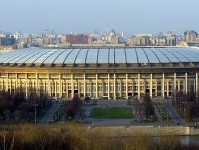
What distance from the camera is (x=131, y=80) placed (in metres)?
59.2

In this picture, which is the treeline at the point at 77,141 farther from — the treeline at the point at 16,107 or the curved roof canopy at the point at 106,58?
the curved roof canopy at the point at 106,58

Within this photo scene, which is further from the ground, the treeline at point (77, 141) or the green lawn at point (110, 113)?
the treeline at point (77, 141)

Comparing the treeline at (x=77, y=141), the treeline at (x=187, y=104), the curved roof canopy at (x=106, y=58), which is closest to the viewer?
the treeline at (x=77, y=141)

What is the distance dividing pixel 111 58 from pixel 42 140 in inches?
1208

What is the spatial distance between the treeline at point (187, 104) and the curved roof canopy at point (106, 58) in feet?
23.6

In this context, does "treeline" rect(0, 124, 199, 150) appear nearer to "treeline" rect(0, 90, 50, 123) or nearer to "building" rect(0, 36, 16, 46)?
"treeline" rect(0, 90, 50, 123)

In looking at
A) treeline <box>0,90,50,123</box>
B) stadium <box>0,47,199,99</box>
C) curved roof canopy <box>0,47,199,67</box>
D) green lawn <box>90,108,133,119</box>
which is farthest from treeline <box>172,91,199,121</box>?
treeline <box>0,90,50,123</box>

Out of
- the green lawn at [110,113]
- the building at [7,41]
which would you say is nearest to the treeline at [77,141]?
the green lawn at [110,113]

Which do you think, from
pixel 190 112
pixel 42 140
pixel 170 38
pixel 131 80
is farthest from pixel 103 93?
pixel 170 38

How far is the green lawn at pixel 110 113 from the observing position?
46.3 metres

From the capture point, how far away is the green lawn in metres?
46.3

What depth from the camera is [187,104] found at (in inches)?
1790

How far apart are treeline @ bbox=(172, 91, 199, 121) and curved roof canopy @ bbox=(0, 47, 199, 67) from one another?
7178mm

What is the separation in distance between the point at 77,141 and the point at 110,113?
60.1ft
